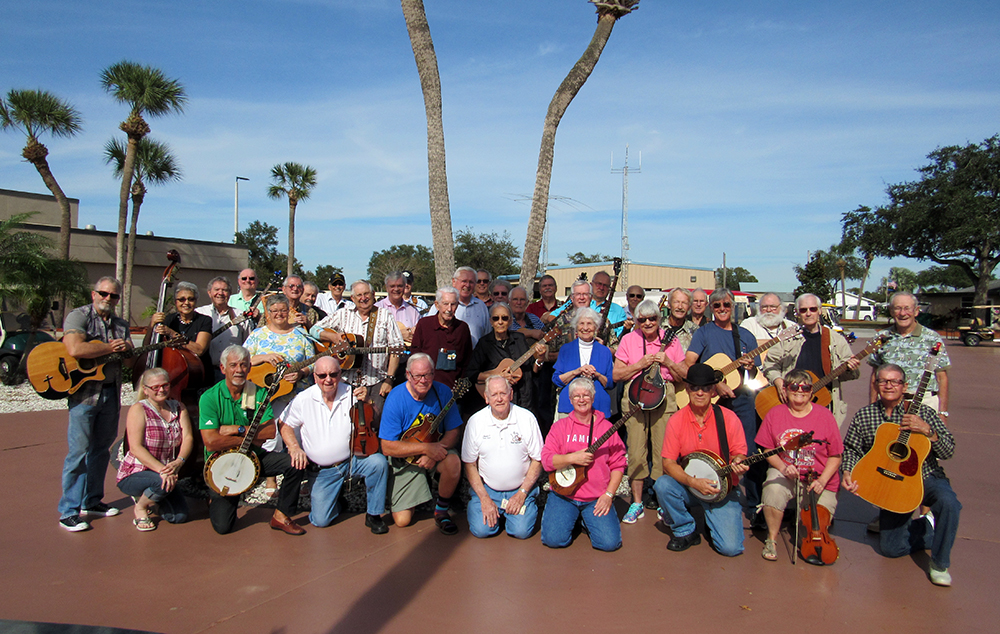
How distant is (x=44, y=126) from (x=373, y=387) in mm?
21113

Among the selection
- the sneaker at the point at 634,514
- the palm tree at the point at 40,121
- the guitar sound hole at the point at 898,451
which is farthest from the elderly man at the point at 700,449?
the palm tree at the point at 40,121

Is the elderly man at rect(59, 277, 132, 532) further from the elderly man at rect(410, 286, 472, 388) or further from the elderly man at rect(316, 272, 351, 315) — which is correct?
the elderly man at rect(316, 272, 351, 315)

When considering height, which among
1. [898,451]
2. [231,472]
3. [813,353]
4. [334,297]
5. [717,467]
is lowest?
[231,472]

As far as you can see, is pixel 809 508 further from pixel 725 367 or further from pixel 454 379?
pixel 454 379

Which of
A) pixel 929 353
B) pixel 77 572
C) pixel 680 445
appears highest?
pixel 929 353

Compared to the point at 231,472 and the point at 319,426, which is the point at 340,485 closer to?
the point at 319,426

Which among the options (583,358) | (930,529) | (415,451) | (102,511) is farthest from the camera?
(583,358)

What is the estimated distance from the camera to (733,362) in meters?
5.23

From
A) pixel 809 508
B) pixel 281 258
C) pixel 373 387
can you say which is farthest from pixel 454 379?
Result: pixel 281 258

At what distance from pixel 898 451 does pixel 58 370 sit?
619 cm

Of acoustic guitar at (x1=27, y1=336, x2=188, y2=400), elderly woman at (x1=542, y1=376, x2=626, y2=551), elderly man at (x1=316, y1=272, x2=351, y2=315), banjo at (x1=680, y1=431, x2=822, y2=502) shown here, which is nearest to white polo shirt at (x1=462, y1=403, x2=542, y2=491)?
elderly woman at (x1=542, y1=376, x2=626, y2=551)

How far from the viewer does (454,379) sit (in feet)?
18.5

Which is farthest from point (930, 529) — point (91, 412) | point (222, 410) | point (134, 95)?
point (134, 95)

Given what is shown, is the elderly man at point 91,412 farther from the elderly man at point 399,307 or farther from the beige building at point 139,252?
the beige building at point 139,252
